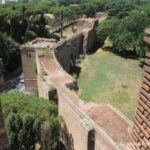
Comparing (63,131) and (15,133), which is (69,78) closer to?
(63,131)

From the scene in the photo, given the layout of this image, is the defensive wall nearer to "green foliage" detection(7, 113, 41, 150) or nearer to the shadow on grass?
"green foliage" detection(7, 113, 41, 150)

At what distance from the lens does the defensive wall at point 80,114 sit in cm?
637

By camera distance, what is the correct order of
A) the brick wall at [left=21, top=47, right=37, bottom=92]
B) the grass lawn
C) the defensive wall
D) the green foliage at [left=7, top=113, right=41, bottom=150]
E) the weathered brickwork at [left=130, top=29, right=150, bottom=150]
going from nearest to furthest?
the weathered brickwork at [left=130, top=29, right=150, bottom=150] < the defensive wall < the green foliage at [left=7, top=113, right=41, bottom=150] < the grass lawn < the brick wall at [left=21, top=47, right=37, bottom=92]

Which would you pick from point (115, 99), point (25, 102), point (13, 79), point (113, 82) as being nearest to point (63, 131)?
point (25, 102)

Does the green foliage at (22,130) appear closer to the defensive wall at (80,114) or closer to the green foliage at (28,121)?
the green foliage at (28,121)

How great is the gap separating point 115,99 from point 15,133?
1303 cm

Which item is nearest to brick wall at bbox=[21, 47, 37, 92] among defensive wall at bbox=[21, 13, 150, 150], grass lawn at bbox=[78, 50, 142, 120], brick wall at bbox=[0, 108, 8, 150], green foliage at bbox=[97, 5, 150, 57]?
defensive wall at bbox=[21, 13, 150, 150]

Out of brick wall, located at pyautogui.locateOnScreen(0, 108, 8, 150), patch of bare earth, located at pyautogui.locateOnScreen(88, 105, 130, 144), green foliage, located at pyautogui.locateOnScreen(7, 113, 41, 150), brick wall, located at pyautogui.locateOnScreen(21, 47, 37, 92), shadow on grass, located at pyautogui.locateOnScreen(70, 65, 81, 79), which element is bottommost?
shadow on grass, located at pyautogui.locateOnScreen(70, 65, 81, 79)

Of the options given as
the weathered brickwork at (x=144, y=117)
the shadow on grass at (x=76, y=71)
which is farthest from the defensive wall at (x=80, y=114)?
the shadow on grass at (x=76, y=71)

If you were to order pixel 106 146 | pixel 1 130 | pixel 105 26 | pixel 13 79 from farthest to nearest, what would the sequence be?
pixel 105 26 < pixel 13 79 < pixel 106 146 < pixel 1 130

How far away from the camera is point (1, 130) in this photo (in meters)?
6.41

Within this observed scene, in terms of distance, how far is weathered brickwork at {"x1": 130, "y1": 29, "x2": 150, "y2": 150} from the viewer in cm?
596

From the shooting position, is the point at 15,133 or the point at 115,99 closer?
the point at 15,133

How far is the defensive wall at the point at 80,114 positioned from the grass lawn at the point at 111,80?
16.3ft
